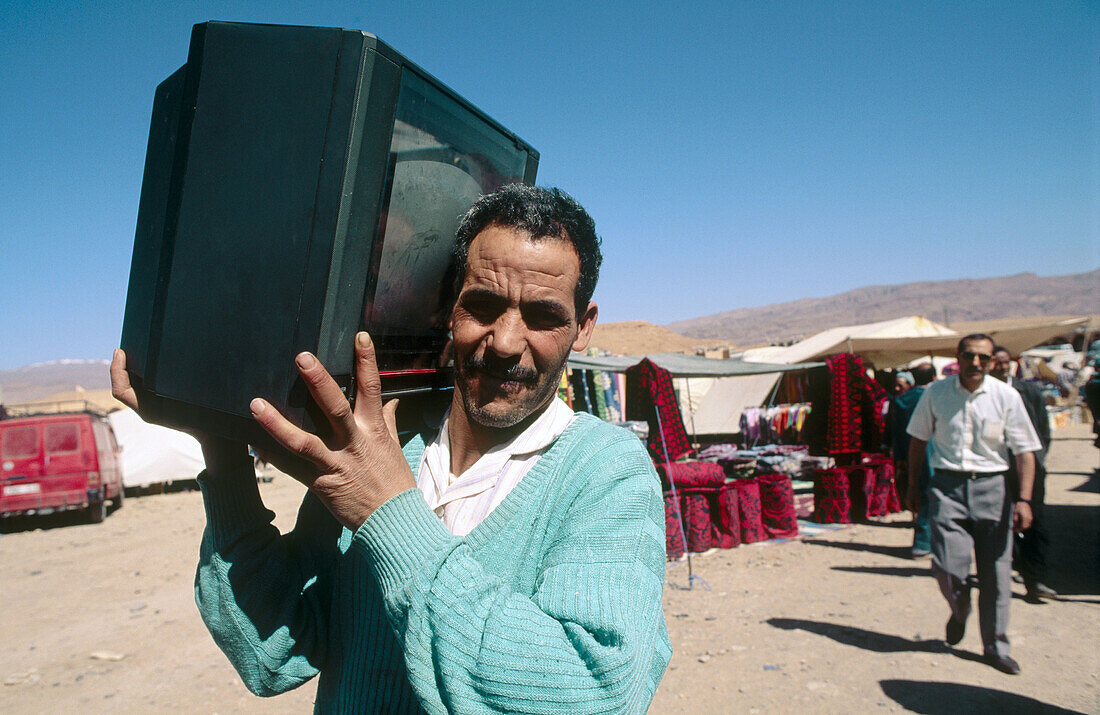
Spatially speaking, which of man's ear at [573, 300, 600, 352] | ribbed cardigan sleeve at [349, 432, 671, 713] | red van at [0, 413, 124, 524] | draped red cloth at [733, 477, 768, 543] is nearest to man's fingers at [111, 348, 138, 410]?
ribbed cardigan sleeve at [349, 432, 671, 713]

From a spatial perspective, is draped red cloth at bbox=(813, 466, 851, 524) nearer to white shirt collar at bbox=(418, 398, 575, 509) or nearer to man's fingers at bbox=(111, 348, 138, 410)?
white shirt collar at bbox=(418, 398, 575, 509)

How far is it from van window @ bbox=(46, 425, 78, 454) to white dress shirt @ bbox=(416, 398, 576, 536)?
12.5 m

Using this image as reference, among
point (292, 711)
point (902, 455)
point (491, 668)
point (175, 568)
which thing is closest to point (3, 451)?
point (175, 568)

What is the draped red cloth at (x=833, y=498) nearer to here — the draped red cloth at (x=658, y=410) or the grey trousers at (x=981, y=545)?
the draped red cloth at (x=658, y=410)

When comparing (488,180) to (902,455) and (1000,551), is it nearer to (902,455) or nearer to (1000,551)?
(1000,551)

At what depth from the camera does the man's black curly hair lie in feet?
3.94

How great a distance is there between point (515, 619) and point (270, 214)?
70 cm

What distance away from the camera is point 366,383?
3.00 feet

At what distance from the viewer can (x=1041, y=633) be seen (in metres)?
4.78

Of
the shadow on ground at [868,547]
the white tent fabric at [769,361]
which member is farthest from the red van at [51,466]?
the shadow on ground at [868,547]

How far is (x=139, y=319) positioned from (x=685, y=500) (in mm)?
6917

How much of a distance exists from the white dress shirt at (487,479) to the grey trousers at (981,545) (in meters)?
4.24

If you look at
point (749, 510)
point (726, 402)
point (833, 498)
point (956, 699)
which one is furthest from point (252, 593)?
point (726, 402)

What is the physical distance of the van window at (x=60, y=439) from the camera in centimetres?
1055
